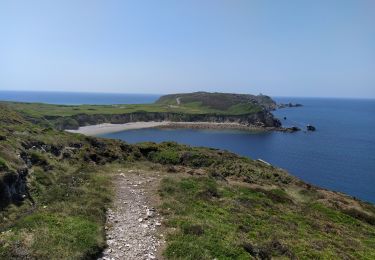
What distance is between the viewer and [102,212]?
77.8ft

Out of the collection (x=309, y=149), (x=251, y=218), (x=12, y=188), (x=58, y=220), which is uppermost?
(x=12, y=188)

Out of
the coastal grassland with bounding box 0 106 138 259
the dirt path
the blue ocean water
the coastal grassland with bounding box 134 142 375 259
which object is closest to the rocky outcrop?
the coastal grassland with bounding box 0 106 138 259

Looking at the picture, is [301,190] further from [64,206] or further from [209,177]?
[64,206]

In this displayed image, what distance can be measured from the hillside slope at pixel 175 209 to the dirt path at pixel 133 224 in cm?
64

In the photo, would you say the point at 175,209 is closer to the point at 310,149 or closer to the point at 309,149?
the point at 309,149

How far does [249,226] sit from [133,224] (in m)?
7.91

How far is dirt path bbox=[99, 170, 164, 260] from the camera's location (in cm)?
1891

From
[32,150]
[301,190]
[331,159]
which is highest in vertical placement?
[32,150]

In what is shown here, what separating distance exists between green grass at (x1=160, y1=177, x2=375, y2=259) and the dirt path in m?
0.93

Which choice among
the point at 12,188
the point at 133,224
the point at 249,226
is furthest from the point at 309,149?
the point at 12,188

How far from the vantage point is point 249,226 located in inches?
997

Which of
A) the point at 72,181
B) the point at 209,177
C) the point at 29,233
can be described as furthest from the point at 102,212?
the point at 209,177

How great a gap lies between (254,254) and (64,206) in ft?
38.6

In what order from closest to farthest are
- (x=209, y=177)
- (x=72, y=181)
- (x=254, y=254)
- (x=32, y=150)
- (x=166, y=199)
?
(x=254, y=254), (x=166, y=199), (x=72, y=181), (x=32, y=150), (x=209, y=177)
